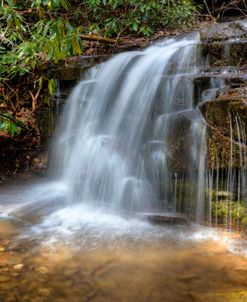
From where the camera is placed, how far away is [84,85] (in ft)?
19.9

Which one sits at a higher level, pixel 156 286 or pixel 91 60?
pixel 91 60

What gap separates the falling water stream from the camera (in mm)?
2766

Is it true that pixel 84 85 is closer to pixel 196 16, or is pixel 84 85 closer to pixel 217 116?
pixel 217 116

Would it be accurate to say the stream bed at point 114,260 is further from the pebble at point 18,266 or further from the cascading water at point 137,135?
the cascading water at point 137,135

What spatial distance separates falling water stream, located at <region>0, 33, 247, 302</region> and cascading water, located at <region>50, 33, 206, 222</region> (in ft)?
0.05

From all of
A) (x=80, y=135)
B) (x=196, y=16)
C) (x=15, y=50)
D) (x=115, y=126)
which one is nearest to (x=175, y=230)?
(x=115, y=126)

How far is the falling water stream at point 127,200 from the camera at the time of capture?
2766 millimetres

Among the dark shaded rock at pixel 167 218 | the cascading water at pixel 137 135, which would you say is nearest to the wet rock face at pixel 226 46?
the cascading water at pixel 137 135

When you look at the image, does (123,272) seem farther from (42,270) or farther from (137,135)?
(137,135)

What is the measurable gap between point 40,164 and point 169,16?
4038 millimetres

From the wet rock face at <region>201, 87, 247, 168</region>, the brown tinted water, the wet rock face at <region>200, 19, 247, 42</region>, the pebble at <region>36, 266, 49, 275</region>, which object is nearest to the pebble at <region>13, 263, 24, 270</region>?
the brown tinted water

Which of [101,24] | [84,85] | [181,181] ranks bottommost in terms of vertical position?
[181,181]

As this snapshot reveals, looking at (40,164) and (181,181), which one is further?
(40,164)

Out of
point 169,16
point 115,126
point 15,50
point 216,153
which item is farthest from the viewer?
point 169,16
